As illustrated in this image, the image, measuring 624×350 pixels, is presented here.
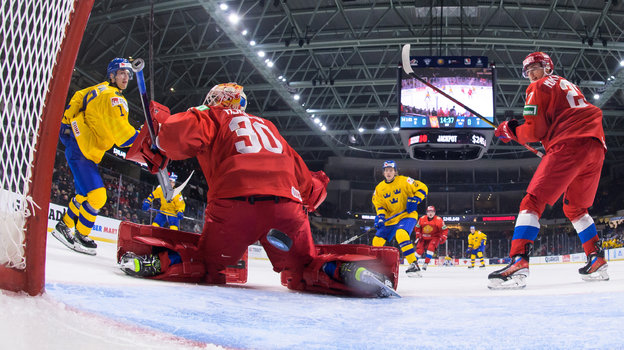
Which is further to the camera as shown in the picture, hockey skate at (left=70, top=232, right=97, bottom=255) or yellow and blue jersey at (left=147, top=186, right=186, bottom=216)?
yellow and blue jersey at (left=147, top=186, right=186, bottom=216)

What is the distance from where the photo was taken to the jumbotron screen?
843cm

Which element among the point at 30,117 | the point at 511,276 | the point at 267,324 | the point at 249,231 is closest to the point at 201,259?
the point at 249,231

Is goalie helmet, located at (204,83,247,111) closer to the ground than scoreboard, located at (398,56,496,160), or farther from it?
closer to the ground

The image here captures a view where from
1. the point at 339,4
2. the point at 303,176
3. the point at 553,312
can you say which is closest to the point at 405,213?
the point at 303,176

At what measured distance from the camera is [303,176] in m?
2.77

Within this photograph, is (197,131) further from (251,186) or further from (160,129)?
(251,186)

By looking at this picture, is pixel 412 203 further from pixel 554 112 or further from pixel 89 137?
pixel 89 137

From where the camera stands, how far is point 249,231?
8.03 ft

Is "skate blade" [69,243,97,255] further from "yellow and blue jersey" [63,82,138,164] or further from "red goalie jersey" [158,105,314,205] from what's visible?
"red goalie jersey" [158,105,314,205]

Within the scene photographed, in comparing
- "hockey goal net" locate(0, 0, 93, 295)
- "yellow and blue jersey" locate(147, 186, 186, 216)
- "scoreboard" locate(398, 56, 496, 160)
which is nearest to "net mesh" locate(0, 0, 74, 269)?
"hockey goal net" locate(0, 0, 93, 295)

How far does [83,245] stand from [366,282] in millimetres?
2772

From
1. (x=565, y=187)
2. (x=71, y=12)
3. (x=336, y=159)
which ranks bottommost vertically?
(x=565, y=187)

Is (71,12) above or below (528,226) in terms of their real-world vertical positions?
above

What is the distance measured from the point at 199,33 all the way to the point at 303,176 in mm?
12379
